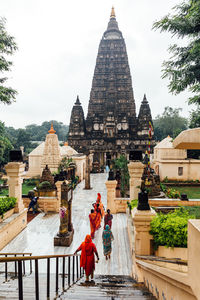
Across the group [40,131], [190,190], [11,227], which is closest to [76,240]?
[11,227]

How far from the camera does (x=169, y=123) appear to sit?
5225cm

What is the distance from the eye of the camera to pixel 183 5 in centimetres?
1128

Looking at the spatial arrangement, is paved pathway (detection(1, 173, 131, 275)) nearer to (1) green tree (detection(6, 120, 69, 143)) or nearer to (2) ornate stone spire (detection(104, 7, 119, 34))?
(2) ornate stone spire (detection(104, 7, 119, 34))

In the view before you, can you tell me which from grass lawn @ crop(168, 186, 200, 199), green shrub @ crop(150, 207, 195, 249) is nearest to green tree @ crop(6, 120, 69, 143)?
grass lawn @ crop(168, 186, 200, 199)

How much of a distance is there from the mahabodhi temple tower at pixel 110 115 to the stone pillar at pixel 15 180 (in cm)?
2567

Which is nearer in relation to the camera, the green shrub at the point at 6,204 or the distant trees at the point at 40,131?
the green shrub at the point at 6,204

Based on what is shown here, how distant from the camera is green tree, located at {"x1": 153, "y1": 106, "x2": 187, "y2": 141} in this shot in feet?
169

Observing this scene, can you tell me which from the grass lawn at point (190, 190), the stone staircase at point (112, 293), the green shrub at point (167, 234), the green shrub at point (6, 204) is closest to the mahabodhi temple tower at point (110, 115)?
the grass lawn at point (190, 190)

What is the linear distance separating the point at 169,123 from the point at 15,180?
49.1 m

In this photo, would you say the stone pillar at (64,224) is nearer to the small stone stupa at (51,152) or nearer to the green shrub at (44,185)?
the green shrub at (44,185)

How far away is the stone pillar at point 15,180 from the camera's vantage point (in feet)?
27.5

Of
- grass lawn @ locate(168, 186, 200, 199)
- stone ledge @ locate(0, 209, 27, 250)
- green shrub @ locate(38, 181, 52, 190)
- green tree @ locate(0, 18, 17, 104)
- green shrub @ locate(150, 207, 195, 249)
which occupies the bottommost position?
grass lawn @ locate(168, 186, 200, 199)

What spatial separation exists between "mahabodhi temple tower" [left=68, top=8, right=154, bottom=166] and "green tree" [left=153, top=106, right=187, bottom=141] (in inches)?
716

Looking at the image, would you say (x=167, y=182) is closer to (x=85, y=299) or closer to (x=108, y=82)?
(x=85, y=299)
